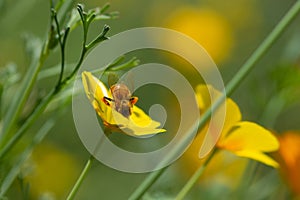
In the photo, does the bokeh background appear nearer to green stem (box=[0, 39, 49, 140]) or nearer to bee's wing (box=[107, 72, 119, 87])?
green stem (box=[0, 39, 49, 140])

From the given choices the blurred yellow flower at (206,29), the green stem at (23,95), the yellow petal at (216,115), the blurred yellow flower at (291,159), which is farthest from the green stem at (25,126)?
the blurred yellow flower at (206,29)

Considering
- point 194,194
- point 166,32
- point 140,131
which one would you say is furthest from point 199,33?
point 140,131

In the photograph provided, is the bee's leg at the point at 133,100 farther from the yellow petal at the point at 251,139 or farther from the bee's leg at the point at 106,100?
the yellow petal at the point at 251,139

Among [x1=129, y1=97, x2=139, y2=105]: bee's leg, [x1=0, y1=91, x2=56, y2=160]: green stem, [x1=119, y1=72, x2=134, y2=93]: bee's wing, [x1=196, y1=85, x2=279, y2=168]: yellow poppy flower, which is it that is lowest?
[x1=196, y1=85, x2=279, y2=168]: yellow poppy flower

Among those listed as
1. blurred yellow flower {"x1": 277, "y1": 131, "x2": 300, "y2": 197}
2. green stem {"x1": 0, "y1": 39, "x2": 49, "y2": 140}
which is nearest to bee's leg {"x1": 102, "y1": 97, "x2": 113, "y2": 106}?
green stem {"x1": 0, "y1": 39, "x2": 49, "y2": 140}

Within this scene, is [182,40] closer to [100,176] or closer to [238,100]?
[238,100]

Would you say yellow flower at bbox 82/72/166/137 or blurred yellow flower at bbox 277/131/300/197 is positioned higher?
yellow flower at bbox 82/72/166/137

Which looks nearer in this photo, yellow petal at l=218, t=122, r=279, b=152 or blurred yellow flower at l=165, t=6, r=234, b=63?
yellow petal at l=218, t=122, r=279, b=152
